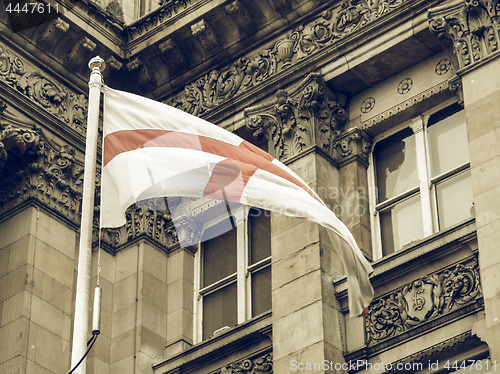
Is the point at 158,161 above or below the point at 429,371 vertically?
above

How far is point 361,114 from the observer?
27.1 meters

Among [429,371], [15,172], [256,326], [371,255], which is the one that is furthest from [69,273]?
[429,371]

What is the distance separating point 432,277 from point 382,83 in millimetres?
4873

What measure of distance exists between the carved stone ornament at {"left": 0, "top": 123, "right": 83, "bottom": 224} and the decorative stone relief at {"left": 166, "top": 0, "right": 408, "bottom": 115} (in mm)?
2955

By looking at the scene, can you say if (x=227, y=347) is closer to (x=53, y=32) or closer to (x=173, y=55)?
(x=173, y=55)

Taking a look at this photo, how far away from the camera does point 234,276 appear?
27.6 m

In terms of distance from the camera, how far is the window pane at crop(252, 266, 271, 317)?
26.6 metres

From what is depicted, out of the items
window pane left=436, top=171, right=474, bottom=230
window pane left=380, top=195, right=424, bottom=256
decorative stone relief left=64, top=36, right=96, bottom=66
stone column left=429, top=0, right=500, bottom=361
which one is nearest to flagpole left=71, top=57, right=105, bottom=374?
stone column left=429, top=0, right=500, bottom=361

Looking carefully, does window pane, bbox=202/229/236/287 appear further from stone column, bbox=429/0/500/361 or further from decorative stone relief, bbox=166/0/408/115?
stone column, bbox=429/0/500/361

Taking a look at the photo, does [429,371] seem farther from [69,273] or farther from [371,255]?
[69,273]

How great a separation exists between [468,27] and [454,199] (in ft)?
9.66

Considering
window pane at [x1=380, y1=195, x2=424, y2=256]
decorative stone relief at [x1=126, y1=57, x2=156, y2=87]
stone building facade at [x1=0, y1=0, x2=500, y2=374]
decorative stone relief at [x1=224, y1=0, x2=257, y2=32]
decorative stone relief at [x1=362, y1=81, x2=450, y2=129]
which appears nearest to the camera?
stone building facade at [x1=0, y1=0, x2=500, y2=374]

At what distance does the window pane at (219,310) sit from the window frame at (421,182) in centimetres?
323

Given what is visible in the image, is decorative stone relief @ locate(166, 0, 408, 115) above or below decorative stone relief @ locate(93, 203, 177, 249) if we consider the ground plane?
above
